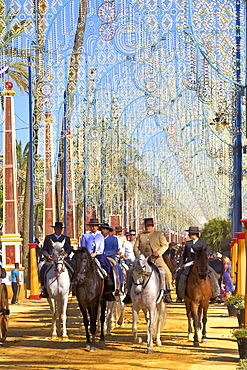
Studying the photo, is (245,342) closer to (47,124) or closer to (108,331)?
(108,331)

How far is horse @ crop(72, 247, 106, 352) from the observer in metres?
15.0

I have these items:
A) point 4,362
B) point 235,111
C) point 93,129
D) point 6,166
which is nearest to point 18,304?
point 6,166

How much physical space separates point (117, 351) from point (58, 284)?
2.60m

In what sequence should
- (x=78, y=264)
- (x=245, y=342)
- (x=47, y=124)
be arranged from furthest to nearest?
(x=47, y=124) → (x=78, y=264) → (x=245, y=342)

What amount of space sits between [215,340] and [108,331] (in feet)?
7.61

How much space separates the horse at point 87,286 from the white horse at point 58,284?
1.18 m

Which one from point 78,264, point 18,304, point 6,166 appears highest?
point 6,166

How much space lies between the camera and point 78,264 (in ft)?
49.3

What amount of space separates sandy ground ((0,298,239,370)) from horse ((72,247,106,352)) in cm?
57

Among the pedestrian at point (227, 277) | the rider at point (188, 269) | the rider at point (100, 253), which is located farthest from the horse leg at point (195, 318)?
the pedestrian at point (227, 277)

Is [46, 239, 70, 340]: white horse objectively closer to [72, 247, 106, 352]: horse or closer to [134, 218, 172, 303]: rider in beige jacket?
[72, 247, 106, 352]: horse

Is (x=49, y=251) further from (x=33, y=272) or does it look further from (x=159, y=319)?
(x=33, y=272)

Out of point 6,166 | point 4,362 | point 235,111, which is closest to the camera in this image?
point 4,362

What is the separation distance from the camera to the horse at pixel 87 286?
15008 millimetres
